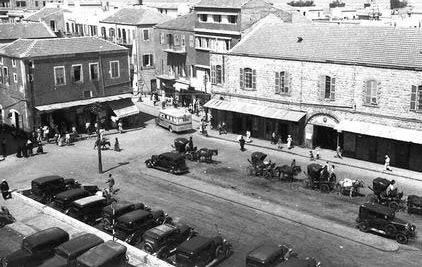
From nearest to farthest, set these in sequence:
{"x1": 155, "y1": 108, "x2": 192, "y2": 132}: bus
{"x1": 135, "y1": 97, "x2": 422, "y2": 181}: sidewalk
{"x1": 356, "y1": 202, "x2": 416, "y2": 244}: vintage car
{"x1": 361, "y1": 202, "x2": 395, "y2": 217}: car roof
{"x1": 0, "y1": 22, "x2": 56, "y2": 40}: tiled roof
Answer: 1. {"x1": 356, "y1": 202, "x2": 416, "y2": 244}: vintage car
2. {"x1": 361, "y1": 202, "x2": 395, "y2": 217}: car roof
3. {"x1": 135, "y1": 97, "x2": 422, "y2": 181}: sidewalk
4. {"x1": 155, "y1": 108, "x2": 192, "y2": 132}: bus
5. {"x1": 0, "y1": 22, "x2": 56, "y2": 40}: tiled roof

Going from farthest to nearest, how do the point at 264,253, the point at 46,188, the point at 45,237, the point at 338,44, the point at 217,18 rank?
the point at 217,18, the point at 338,44, the point at 46,188, the point at 45,237, the point at 264,253

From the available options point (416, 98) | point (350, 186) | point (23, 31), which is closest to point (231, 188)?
point (350, 186)

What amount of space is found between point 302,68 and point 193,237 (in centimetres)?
2604

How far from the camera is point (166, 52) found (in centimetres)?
7775

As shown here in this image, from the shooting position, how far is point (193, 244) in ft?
84.3

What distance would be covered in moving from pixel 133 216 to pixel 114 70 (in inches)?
1323

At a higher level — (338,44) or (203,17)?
(203,17)

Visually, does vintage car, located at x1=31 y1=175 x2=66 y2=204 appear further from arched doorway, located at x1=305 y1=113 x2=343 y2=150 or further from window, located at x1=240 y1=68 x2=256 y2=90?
arched doorway, located at x1=305 y1=113 x2=343 y2=150

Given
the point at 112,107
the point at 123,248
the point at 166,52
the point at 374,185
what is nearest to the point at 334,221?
the point at 374,185

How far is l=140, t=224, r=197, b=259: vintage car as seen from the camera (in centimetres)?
2706

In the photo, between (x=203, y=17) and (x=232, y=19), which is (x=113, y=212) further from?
(x=203, y=17)

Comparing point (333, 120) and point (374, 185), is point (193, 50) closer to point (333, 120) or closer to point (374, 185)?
point (333, 120)

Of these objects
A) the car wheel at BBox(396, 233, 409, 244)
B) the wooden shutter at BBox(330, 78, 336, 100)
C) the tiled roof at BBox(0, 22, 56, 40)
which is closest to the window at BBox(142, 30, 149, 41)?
the tiled roof at BBox(0, 22, 56, 40)

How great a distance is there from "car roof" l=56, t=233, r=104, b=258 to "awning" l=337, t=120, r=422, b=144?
26.2m
